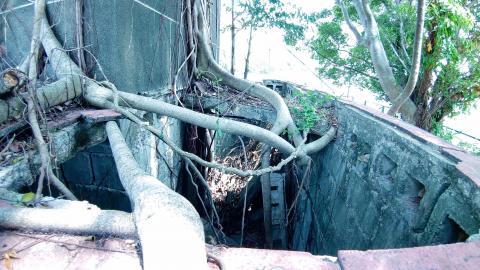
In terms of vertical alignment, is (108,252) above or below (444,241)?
above

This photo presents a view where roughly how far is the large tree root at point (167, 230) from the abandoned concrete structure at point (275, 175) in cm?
12

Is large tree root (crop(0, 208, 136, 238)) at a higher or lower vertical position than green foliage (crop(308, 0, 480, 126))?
lower

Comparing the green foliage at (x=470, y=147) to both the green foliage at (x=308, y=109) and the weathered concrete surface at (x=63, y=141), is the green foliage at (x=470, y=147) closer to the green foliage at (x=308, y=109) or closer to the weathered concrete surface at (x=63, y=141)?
the green foliage at (x=308, y=109)

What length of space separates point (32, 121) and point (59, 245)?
4.46ft

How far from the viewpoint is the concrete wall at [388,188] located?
206 cm

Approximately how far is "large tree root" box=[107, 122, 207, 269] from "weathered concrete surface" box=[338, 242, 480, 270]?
581mm

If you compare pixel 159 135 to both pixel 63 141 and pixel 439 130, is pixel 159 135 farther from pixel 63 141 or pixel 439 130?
pixel 439 130

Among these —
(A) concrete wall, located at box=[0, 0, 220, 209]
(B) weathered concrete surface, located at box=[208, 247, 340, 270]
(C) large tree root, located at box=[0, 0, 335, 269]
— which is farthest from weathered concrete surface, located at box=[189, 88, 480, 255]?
(A) concrete wall, located at box=[0, 0, 220, 209]

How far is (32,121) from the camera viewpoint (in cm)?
224

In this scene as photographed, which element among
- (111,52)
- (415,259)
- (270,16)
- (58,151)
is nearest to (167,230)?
(415,259)

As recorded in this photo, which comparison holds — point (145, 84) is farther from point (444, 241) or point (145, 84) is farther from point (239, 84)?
point (444, 241)

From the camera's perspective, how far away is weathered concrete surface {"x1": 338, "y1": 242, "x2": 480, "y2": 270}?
45.8 inches

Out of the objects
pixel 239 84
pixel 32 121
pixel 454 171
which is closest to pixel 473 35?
pixel 239 84

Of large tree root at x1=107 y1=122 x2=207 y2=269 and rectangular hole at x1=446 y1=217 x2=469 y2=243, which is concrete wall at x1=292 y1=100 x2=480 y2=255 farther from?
large tree root at x1=107 y1=122 x2=207 y2=269
